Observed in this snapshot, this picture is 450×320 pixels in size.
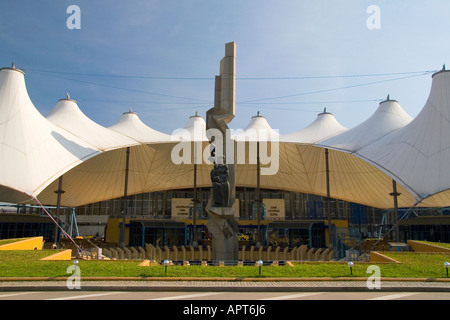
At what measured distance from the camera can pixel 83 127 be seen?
1088 inches

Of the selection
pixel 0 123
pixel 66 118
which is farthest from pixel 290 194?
pixel 0 123

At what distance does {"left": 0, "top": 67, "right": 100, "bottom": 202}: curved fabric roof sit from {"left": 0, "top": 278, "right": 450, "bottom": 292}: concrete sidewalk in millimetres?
9096

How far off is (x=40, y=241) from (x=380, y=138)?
21916mm

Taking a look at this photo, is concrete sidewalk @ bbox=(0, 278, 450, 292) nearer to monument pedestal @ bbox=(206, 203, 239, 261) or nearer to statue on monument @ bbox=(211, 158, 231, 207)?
monument pedestal @ bbox=(206, 203, 239, 261)

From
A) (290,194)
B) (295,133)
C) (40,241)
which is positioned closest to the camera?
(40,241)

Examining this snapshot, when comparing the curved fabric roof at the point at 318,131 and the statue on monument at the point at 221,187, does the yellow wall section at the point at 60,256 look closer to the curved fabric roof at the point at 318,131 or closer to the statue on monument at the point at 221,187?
the statue on monument at the point at 221,187

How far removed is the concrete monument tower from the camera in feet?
61.1

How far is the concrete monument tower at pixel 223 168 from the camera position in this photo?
18625 mm

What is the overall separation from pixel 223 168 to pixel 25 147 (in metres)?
10.4

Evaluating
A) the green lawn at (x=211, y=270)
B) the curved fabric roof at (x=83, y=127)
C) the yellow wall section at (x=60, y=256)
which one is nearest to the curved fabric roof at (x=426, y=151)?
the green lawn at (x=211, y=270)

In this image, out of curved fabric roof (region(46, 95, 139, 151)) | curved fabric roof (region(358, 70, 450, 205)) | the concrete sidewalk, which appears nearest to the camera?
the concrete sidewalk

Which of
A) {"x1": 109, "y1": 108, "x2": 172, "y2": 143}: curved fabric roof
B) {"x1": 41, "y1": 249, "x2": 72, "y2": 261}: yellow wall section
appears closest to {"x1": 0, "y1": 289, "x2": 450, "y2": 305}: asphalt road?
{"x1": 41, "y1": 249, "x2": 72, "y2": 261}: yellow wall section

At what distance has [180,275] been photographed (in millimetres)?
11938
